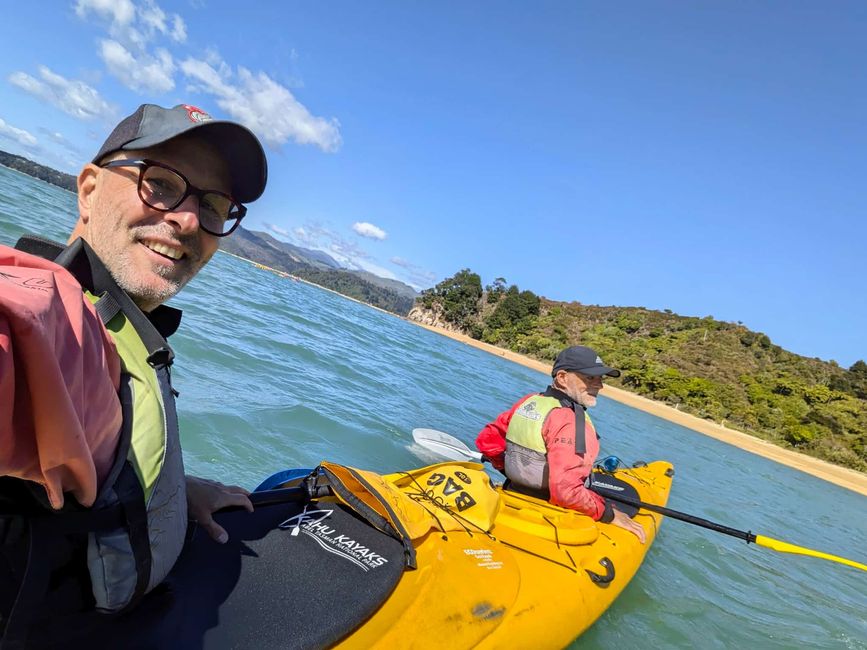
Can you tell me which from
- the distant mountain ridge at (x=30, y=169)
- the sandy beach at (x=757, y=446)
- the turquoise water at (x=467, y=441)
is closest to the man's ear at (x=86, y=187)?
the turquoise water at (x=467, y=441)

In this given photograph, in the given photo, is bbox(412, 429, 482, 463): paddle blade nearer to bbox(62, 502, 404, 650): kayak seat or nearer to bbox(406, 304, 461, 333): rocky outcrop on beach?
bbox(62, 502, 404, 650): kayak seat

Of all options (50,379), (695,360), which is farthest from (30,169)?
(50,379)

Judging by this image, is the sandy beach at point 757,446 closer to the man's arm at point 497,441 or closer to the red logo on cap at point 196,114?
the man's arm at point 497,441

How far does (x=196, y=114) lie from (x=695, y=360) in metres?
50.4

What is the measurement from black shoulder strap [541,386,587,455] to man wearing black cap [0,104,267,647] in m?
3.12

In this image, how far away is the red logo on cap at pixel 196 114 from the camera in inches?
55.5

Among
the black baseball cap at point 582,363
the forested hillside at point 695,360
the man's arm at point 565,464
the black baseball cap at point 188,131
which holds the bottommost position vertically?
the man's arm at point 565,464

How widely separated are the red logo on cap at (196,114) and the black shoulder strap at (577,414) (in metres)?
3.40

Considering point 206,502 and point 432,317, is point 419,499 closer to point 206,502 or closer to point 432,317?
point 206,502

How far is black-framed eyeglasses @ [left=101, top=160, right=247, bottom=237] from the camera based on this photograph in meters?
1.39

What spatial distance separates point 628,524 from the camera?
458 cm

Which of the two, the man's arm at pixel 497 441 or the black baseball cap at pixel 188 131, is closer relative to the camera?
the black baseball cap at pixel 188 131

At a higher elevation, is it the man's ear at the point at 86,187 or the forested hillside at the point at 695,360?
the forested hillside at the point at 695,360

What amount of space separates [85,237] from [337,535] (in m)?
1.57
